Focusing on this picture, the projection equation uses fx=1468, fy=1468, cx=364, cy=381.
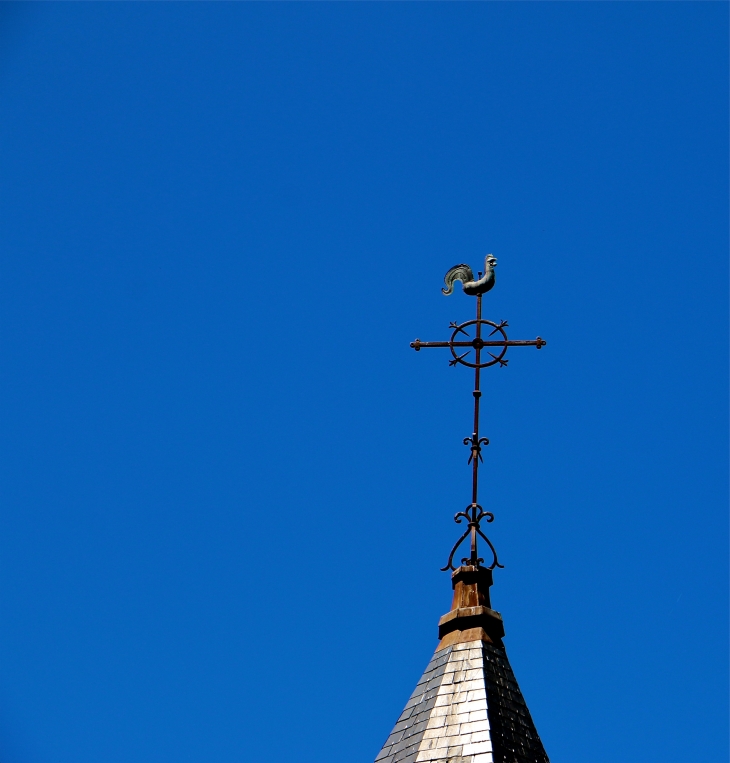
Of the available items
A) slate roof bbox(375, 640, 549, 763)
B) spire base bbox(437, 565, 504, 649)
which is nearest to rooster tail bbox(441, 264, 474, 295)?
spire base bbox(437, 565, 504, 649)

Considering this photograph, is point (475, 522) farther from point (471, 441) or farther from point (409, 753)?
point (409, 753)

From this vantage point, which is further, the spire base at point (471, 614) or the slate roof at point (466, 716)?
the spire base at point (471, 614)

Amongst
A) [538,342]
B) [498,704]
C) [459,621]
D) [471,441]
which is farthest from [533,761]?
[538,342]

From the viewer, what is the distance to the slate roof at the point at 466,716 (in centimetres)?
1088

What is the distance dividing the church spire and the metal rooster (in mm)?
232

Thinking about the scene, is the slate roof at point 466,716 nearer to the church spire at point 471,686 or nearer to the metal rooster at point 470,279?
the church spire at point 471,686

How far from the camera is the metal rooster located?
13828mm

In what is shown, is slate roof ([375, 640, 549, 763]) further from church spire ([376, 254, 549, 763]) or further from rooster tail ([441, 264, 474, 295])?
rooster tail ([441, 264, 474, 295])

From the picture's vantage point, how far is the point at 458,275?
13977 millimetres

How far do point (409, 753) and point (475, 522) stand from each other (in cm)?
244

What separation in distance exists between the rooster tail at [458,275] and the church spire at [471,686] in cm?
39

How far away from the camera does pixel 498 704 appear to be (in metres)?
11.4

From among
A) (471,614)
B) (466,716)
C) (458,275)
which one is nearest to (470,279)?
(458,275)

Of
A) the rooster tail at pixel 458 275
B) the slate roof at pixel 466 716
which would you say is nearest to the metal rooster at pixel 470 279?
the rooster tail at pixel 458 275
